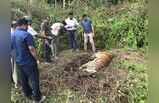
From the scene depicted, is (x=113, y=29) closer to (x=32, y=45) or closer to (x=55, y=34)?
(x=55, y=34)

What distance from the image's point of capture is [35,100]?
7.01ft

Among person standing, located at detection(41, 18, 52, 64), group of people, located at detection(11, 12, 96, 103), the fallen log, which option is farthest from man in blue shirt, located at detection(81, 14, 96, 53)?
person standing, located at detection(41, 18, 52, 64)

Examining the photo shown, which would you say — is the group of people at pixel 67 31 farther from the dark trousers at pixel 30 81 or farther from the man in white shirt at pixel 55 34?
the dark trousers at pixel 30 81

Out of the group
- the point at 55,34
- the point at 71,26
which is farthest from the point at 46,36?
the point at 71,26

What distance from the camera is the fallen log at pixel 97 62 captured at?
2.09 meters

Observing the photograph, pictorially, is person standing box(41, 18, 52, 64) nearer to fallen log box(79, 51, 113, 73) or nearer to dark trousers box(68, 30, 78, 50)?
dark trousers box(68, 30, 78, 50)

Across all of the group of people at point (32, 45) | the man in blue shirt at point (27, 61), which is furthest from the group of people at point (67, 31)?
the man in blue shirt at point (27, 61)

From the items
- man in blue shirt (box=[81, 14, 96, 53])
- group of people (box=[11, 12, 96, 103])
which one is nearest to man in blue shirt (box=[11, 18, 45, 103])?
group of people (box=[11, 12, 96, 103])

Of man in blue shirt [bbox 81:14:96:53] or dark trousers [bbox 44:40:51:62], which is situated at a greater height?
man in blue shirt [bbox 81:14:96:53]

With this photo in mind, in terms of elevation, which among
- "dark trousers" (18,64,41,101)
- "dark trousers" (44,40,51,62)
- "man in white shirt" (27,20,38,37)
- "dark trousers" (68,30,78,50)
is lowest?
"dark trousers" (18,64,41,101)

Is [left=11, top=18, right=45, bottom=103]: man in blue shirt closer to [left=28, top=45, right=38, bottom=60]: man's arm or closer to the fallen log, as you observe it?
[left=28, top=45, right=38, bottom=60]: man's arm

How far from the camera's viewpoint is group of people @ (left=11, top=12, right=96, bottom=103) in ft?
6.89
